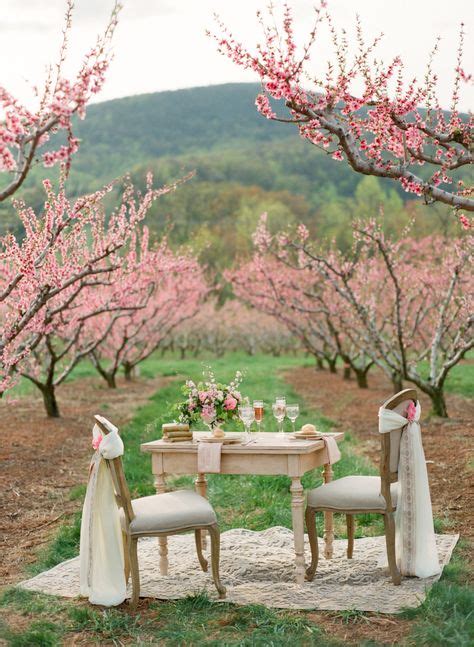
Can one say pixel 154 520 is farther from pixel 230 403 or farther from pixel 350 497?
pixel 350 497

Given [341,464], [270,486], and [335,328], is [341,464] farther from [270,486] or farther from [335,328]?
[335,328]

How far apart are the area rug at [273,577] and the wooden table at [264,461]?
0.21 metres

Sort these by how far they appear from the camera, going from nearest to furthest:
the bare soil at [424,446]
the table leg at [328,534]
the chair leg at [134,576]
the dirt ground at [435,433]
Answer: the bare soil at [424,446] < the chair leg at [134,576] < the table leg at [328,534] < the dirt ground at [435,433]

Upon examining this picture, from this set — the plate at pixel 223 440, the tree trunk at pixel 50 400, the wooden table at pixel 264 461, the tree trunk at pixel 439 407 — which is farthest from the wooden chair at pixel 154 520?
the tree trunk at pixel 50 400

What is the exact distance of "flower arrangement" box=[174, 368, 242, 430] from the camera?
571 centimetres

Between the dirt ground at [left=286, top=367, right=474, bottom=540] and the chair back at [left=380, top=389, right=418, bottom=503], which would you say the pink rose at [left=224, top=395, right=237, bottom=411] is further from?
the dirt ground at [left=286, top=367, right=474, bottom=540]

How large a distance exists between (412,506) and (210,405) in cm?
149

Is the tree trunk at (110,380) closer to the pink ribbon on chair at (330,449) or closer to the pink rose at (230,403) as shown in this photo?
the pink rose at (230,403)

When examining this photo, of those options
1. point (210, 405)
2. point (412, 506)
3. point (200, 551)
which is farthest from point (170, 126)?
point (412, 506)

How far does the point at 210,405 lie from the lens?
5719mm

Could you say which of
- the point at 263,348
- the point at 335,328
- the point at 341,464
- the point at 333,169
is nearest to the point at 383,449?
the point at 341,464

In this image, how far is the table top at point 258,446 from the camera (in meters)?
5.35

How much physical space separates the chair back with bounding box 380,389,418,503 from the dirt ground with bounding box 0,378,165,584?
102 inches

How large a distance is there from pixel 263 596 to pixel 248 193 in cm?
7407
